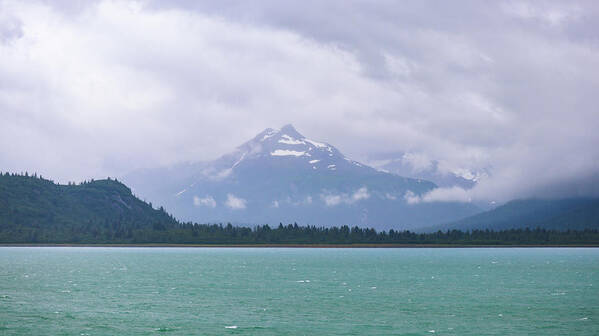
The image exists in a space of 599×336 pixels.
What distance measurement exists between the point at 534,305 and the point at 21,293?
8153 cm

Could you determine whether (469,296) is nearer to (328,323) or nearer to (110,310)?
(328,323)

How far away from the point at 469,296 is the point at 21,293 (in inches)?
2913

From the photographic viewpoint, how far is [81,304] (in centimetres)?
10406

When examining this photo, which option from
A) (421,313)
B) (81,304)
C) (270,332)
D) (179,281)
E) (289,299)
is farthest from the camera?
(179,281)

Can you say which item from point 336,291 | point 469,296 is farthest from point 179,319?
point 469,296

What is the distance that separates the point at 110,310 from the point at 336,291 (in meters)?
43.9

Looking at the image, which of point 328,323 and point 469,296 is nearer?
point 328,323

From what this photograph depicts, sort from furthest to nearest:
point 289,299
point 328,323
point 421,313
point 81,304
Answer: point 289,299 → point 81,304 → point 421,313 → point 328,323

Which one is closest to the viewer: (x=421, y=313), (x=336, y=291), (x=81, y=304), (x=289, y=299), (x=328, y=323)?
(x=328, y=323)

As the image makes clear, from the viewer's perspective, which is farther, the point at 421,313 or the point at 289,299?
the point at 289,299

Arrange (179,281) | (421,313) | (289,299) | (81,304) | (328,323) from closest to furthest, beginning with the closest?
(328,323)
(421,313)
(81,304)
(289,299)
(179,281)

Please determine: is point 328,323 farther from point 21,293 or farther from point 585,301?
point 21,293

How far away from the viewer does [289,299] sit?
114 metres

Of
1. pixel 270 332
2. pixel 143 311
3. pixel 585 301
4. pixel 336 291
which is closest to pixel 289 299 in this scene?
pixel 336 291
